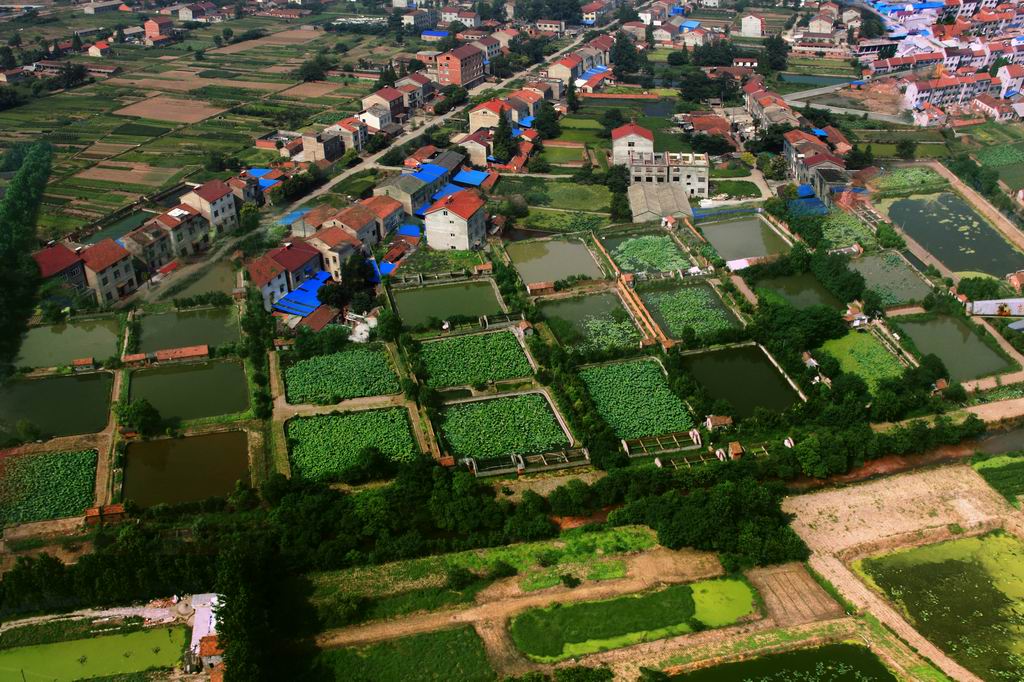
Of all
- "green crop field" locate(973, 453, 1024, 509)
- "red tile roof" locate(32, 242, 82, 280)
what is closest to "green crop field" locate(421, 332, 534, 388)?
"green crop field" locate(973, 453, 1024, 509)

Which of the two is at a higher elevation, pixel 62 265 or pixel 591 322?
pixel 62 265

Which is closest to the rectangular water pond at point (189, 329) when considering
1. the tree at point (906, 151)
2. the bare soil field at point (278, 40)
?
the tree at point (906, 151)

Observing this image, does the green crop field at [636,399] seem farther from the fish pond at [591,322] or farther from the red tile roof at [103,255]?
the red tile roof at [103,255]

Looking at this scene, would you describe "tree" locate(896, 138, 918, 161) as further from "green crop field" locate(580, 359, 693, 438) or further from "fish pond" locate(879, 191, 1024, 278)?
"green crop field" locate(580, 359, 693, 438)

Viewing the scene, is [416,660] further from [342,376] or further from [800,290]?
[800,290]

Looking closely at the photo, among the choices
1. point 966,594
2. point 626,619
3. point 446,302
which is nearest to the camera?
point 626,619

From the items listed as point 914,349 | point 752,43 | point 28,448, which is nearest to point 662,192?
point 914,349

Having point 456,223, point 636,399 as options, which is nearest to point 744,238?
point 456,223
